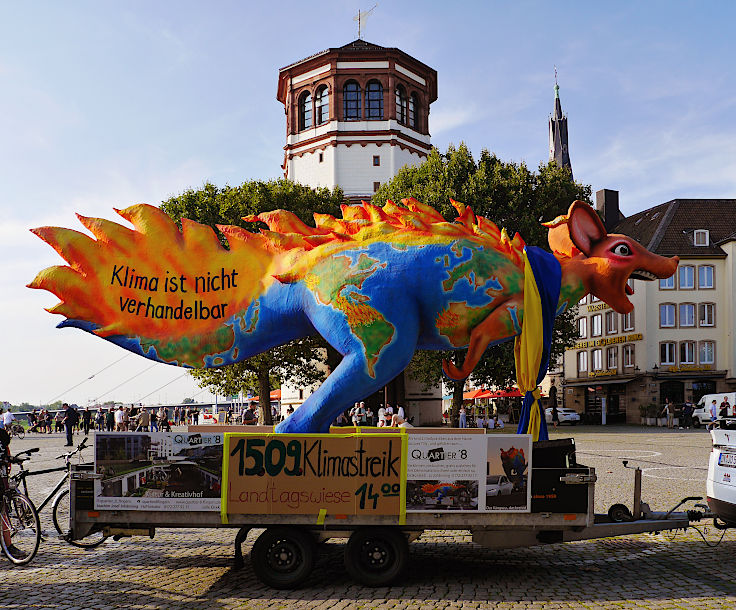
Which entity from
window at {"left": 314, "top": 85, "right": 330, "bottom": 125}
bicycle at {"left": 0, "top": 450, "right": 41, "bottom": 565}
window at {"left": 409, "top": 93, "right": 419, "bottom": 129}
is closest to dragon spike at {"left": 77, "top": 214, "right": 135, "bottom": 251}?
bicycle at {"left": 0, "top": 450, "right": 41, "bottom": 565}

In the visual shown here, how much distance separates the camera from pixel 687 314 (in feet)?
155

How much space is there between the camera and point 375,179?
3838 centimetres

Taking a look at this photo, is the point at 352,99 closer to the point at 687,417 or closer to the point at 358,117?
the point at 358,117

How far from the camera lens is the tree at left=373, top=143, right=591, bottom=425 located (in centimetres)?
2866

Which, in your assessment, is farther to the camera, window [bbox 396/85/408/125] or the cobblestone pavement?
window [bbox 396/85/408/125]

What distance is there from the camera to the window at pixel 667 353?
47062 millimetres

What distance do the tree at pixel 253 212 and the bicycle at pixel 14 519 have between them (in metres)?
19.7

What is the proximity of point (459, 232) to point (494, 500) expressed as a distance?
3.08 metres

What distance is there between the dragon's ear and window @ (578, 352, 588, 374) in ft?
158

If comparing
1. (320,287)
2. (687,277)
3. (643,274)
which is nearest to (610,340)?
(687,277)

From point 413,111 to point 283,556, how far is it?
35.4 m

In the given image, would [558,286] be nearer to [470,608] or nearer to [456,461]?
[456,461]

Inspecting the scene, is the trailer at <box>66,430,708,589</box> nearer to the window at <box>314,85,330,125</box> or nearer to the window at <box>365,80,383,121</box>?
the window at <box>365,80,383,121</box>

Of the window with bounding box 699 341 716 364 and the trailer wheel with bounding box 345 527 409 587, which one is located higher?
the window with bounding box 699 341 716 364
